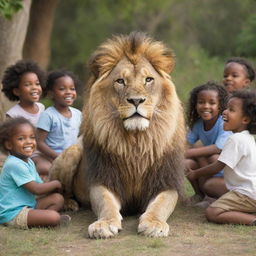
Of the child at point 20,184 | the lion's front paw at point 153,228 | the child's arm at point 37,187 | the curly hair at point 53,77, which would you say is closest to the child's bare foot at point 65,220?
the child at point 20,184

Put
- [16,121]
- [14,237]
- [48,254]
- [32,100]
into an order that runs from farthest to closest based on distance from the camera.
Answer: [32,100] → [16,121] → [14,237] → [48,254]

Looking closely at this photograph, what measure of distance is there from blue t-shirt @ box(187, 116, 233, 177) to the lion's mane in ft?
2.22

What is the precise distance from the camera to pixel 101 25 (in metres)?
25.5

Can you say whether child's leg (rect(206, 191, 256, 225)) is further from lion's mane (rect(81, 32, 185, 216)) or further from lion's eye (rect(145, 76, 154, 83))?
lion's eye (rect(145, 76, 154, 83))

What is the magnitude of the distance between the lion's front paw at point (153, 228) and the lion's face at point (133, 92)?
29.7 inches

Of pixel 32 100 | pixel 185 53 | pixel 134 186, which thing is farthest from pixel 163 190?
pixel 185 53

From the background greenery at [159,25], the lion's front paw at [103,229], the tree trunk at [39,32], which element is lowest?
the lion's front paw at [103,229]

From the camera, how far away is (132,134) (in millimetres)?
5227

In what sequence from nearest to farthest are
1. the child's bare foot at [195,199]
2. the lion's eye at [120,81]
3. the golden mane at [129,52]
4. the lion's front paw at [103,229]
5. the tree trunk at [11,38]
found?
the lion's front paw at [103,229] < the lion's eye at [120,81] < the golden mane at [129,52] < the child's bare foot at [195,199] < the tree trunk at [11,38]

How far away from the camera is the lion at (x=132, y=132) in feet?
17.1

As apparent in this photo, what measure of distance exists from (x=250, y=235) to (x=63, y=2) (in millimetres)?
20383

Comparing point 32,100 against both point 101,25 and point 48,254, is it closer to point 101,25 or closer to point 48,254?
point 48,254

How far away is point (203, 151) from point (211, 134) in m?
0.25

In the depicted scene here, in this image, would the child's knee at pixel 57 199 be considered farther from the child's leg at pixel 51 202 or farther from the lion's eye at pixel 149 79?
the lion's eye at pixel 149 79
